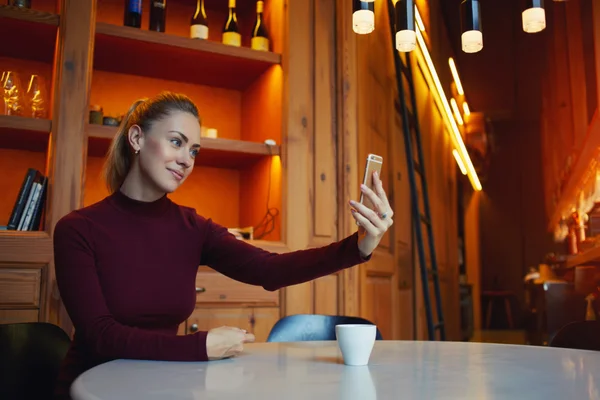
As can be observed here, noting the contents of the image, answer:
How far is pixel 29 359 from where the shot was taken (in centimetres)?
138

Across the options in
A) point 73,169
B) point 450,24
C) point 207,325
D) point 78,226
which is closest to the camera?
point 78,226

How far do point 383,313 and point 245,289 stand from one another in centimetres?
112

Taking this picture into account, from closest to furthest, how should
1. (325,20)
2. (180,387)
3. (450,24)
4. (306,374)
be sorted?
(180,387) → (306,374) → (325,20) → (450,24)

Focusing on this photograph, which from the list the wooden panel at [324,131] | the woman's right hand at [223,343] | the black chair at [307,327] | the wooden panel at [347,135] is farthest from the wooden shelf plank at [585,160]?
the woman's right hand at [223,343]

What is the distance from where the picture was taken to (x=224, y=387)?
2.57 feet

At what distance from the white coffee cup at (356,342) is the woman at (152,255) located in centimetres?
21

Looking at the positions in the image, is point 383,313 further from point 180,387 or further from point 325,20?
point 180,387

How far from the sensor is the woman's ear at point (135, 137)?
61.2 inches

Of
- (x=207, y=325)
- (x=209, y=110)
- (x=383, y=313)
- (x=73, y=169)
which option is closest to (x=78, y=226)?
(x=73, y=169)

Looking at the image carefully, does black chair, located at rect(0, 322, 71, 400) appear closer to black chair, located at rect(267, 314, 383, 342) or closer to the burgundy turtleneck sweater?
the burgundy turtleneck sweater

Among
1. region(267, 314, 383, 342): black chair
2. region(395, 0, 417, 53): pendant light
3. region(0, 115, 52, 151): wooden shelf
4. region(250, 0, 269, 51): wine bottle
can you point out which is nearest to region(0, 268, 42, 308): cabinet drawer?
region(0, 115, 52, 151): wooden shelf

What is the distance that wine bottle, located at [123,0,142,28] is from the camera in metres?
2.65

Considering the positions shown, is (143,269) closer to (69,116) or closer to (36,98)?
(69,116)

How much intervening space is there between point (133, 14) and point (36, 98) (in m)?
0.60
